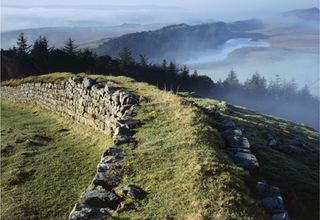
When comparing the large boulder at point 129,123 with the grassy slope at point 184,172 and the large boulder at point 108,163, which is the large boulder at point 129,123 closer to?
the grassy slope at point 184,172

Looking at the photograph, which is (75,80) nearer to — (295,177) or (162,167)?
(295,177)

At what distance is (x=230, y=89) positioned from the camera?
16112 cm

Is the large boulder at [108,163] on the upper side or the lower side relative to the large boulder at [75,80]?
lower

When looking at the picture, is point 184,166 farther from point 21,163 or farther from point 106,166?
point 21,163

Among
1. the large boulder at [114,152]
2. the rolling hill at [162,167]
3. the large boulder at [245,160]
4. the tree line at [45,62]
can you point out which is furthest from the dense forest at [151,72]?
the large boulder at [245,160]

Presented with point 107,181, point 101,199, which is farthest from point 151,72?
point 101,199

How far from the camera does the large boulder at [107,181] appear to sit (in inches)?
445

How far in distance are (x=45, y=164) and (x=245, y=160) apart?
930 centimetres

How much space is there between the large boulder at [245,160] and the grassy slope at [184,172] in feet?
1.54

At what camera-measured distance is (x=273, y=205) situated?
10.5 m

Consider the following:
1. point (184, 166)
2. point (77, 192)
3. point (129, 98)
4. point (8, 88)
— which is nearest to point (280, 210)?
point (184, 166)

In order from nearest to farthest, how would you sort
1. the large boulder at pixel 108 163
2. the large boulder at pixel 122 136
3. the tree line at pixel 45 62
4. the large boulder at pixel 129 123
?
1. the large boulder at pixel 108 163
2. the large boulder at pixel 122 136
3. the large boulder at pixel 129 123
4. the tree line at pixel 45 62

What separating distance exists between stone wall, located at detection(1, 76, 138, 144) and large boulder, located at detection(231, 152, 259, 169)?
3.72m

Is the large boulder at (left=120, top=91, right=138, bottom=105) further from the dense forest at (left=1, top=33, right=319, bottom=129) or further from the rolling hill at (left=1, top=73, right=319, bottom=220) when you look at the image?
the dense forest at (left=1, top=33, right=319, bottom=129)
